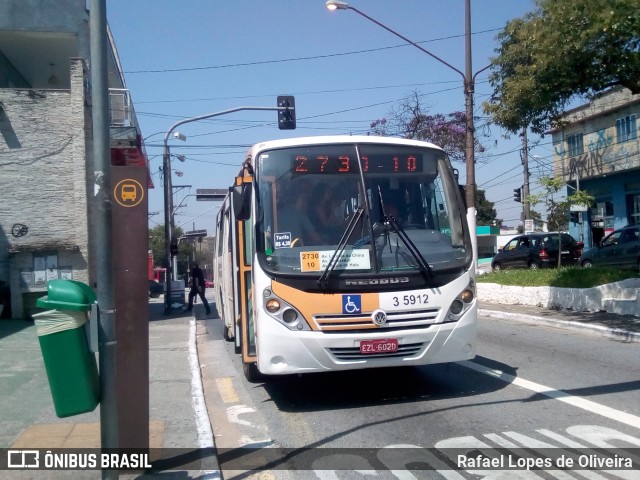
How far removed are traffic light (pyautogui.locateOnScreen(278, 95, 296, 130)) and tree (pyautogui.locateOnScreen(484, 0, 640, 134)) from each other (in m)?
7.89

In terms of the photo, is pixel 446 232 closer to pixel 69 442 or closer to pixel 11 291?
pixel 69 442

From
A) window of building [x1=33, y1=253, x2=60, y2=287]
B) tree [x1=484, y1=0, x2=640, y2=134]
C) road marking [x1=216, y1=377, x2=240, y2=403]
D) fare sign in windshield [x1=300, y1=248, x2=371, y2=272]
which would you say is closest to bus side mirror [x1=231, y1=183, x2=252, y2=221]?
fare sign in windshield [x1=300, y1=248, x2=371, y2=272]

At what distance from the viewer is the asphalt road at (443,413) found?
19.3 ft

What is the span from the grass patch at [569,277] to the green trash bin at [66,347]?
1383 cm

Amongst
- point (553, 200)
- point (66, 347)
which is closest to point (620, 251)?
point (553, 200)

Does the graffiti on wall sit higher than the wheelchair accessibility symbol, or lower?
higher

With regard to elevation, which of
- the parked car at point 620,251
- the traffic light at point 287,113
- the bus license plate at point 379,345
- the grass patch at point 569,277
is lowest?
the bus license plate at point 379,345

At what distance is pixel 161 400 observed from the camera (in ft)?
28.3

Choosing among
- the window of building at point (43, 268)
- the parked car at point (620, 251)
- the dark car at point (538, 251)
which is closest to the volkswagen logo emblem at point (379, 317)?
the window of building at point (43, 268)

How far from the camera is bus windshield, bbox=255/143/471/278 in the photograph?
24.8 feet

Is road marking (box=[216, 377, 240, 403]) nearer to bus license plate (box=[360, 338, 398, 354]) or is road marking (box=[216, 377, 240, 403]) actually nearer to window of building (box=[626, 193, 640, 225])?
bus license plate (box=[360, 338, 398, 354])

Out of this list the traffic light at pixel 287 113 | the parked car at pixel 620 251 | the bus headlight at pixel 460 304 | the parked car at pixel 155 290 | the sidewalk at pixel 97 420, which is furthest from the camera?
the parked car at pixel 155 290

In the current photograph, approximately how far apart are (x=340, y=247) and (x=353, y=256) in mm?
170

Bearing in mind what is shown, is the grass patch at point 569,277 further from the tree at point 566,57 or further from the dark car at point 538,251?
the dark car at point 538,251
